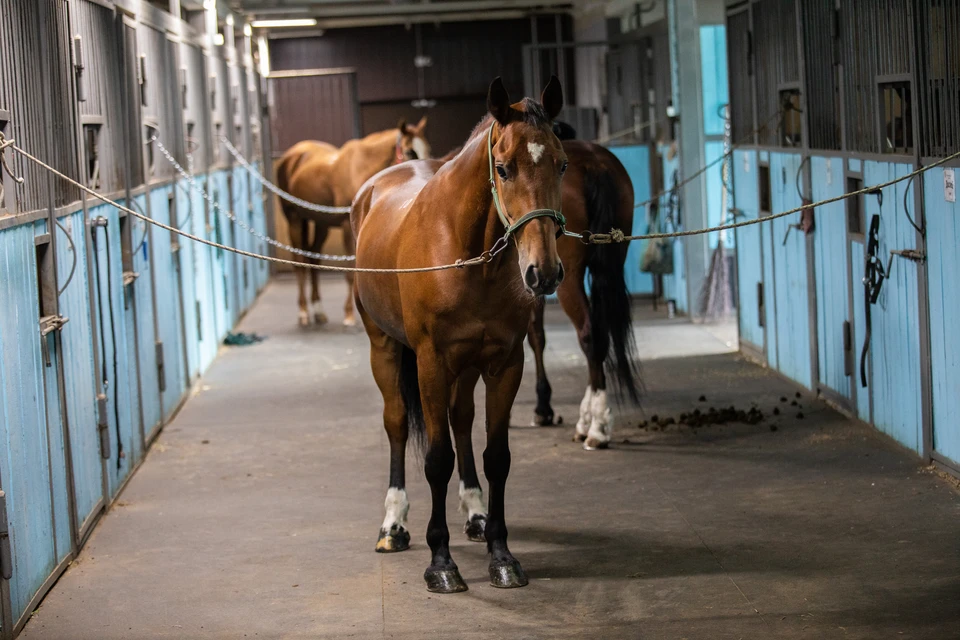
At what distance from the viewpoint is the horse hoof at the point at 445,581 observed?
3773 mm

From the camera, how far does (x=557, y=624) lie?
3.44 meters

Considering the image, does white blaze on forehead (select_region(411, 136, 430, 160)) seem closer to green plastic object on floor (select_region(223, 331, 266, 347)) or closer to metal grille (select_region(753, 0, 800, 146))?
green plastic object on floor (select_region(223, 331, 266, 347))

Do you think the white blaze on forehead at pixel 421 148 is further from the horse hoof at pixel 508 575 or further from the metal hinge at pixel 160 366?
the horse hoof at pixel 508 575

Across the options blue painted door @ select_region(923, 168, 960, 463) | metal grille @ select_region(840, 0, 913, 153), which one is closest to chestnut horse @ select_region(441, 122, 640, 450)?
metal grille @ select_region(840, 0, 913, 153)

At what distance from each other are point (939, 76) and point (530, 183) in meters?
2.10

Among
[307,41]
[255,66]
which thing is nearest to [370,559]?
[255,66]

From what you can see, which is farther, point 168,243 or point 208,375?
point 208,375

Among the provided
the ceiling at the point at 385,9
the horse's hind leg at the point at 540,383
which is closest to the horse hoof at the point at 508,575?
the horse's hind leg at the point at 540,383

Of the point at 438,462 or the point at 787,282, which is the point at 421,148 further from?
the point at 438,462

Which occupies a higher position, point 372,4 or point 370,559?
point 372,4

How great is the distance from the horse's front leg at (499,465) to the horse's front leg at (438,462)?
128 millimetres

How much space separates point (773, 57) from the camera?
712 cm

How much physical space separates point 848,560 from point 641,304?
6.93 meters

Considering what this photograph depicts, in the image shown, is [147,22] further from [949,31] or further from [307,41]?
[307,41]
